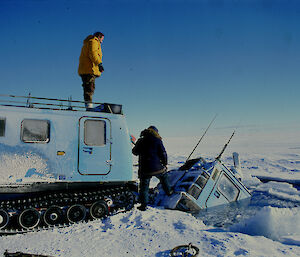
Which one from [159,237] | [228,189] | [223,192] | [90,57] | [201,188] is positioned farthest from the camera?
[228,189]

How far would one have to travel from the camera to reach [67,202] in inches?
228

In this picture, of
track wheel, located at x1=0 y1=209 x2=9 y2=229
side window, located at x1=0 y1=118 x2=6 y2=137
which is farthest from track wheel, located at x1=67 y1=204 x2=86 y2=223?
side window, located at x1=0 y1=118 x2=6 y2=137

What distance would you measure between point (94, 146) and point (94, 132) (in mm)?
352

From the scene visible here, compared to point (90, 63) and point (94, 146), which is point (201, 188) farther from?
point (90, 63)

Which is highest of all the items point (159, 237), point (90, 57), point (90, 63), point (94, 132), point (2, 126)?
point (90, 57)

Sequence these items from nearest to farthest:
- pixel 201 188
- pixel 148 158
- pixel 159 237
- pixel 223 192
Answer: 1. pixel 159 237
2. pixel 148 158
3. pixel 201 188
4. pixel 223 192

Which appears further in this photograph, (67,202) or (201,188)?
(201,188)

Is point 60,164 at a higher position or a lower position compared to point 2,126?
lower

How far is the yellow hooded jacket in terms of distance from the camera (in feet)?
22.6

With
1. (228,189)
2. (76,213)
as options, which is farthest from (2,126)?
(228,189)

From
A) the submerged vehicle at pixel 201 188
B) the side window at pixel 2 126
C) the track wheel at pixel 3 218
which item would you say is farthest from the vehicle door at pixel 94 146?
the submerged vehicle at pixel 201 188

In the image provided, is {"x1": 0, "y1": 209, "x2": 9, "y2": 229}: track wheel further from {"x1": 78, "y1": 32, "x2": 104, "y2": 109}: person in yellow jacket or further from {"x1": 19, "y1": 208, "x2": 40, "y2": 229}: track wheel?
{"x1": 78, "y1": 32, "x2": 104, "y2": 109}: person in yellow jacket

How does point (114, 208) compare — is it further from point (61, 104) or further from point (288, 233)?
point (288, 233)

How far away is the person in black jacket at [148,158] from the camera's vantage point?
6.54 m
